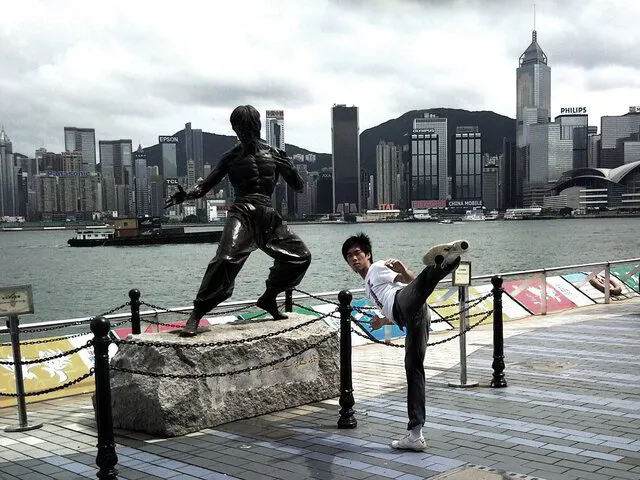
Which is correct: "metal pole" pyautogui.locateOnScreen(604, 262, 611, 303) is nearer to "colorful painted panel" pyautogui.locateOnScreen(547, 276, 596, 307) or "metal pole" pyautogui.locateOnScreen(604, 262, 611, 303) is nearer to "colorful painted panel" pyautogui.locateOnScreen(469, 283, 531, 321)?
"colorful painted panel" pyautogui.locateOnScreen(547, 276, 596, 307)

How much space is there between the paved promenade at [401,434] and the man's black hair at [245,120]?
337 centimetres

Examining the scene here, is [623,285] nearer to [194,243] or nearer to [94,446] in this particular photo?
[94,446]

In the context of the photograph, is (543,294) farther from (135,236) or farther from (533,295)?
(135,236)

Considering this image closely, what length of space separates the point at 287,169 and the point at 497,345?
3438 mm

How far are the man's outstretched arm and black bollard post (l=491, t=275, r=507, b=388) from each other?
2.83 metres

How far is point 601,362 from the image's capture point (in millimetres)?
9484

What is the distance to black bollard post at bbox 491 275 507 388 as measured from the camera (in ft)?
26.8

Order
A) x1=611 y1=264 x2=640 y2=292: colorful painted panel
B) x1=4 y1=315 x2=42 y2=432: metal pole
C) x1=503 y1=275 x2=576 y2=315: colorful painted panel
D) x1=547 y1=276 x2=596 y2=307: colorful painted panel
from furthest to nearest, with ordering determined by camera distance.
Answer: x1=611 y1=264 x2=640 y2=292: colorful painted panel → x1=547 y1=276 x2=596 y2=307: colorful painted panel → x1=503 y1=275 x2=576 y2=315: colorful painted panel → x1=4 y1=315 x2=42 y2=432: metal pole

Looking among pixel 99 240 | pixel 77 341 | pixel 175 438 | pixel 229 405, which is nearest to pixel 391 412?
pixel 229 405

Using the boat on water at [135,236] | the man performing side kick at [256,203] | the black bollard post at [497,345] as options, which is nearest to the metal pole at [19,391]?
the man performing side kick at [256,203]

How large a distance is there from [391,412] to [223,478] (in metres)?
2.41

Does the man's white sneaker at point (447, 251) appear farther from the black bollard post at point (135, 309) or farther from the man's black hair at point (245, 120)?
the black bollard post at point (135, 309)

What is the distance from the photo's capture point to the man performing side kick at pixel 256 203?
7.87m

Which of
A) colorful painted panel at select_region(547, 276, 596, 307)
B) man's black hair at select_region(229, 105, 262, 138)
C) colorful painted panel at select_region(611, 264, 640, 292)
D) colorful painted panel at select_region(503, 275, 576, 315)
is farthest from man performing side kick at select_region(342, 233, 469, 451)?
colorful painted panel at select_region(611, 264, 640, 292)
